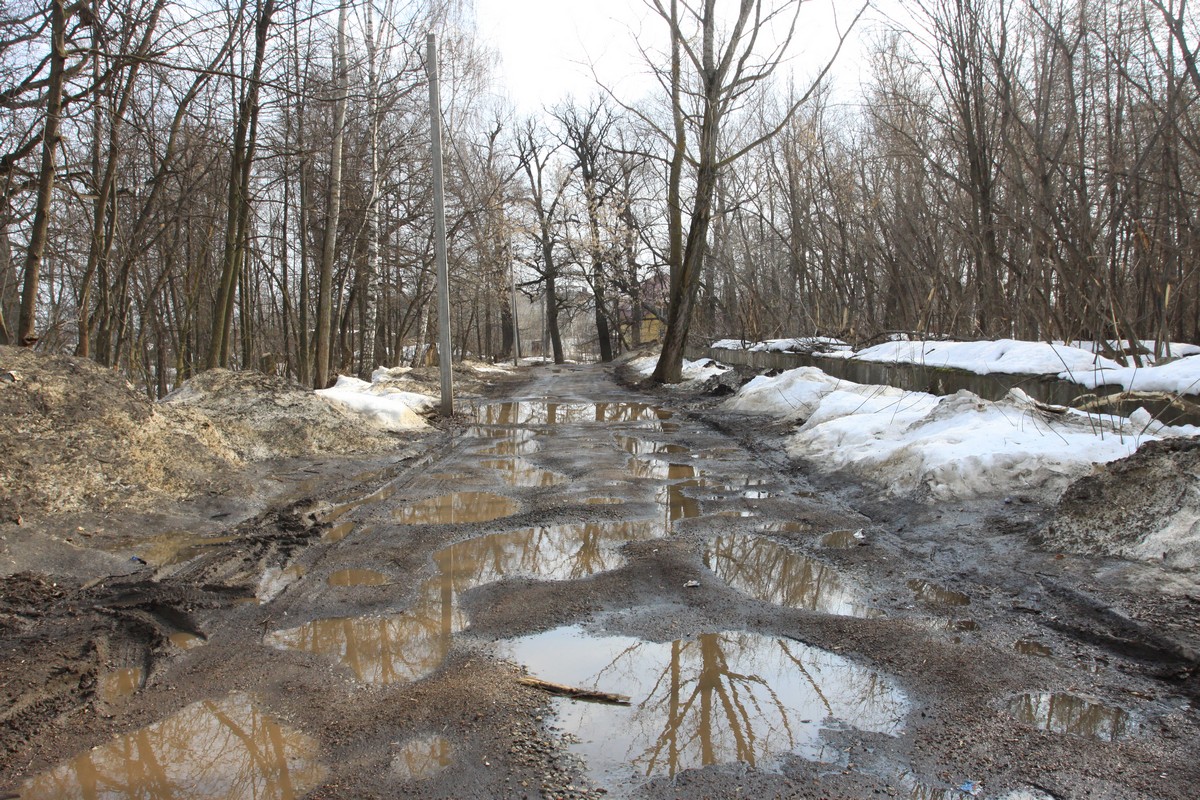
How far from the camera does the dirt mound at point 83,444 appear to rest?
512cm

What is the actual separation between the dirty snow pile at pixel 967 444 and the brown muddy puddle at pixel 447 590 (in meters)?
2.35

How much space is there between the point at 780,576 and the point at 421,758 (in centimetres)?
255

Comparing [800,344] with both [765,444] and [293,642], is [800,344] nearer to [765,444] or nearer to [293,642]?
[765,444]

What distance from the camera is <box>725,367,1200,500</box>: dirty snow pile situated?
5450 mm

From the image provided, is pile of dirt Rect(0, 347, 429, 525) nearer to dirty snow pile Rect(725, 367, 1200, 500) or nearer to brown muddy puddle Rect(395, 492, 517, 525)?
brown muddy puddle Rect(395, 492, 517, 525)

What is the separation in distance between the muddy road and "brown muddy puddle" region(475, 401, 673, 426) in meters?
6.49

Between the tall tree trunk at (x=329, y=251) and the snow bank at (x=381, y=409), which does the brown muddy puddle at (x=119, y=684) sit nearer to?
the snow bank at (x=381, y=409)

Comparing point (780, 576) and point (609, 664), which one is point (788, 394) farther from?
point (609, 664)

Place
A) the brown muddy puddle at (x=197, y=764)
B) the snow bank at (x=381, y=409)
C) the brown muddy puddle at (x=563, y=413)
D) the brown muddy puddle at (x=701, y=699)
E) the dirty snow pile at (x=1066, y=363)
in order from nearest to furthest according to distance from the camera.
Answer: the brown muddy puddle at (x=197, y=764) → the brown muddy puddle at (x=701, y=699) → the dirty snow pile at (x=1066, y=363) → the snow bank at (x=381, y=409) → the brown muddy puddle at (x=563, y=413)

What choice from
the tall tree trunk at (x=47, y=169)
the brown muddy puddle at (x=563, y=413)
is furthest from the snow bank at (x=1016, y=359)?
the tall tree trunk at (x=47, y=169)

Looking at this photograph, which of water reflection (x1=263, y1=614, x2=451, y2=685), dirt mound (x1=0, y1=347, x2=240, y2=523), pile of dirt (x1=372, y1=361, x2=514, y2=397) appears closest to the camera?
water reflection (x1=263, y1=614, x2=451, y2=685)

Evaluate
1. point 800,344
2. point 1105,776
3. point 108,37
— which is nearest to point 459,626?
point 1105,776

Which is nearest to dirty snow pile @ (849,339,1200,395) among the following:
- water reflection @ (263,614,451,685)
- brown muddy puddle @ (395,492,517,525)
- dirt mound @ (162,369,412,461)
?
brown muddy puddle @ (395,492,517,525)

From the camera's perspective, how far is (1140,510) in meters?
4.32
